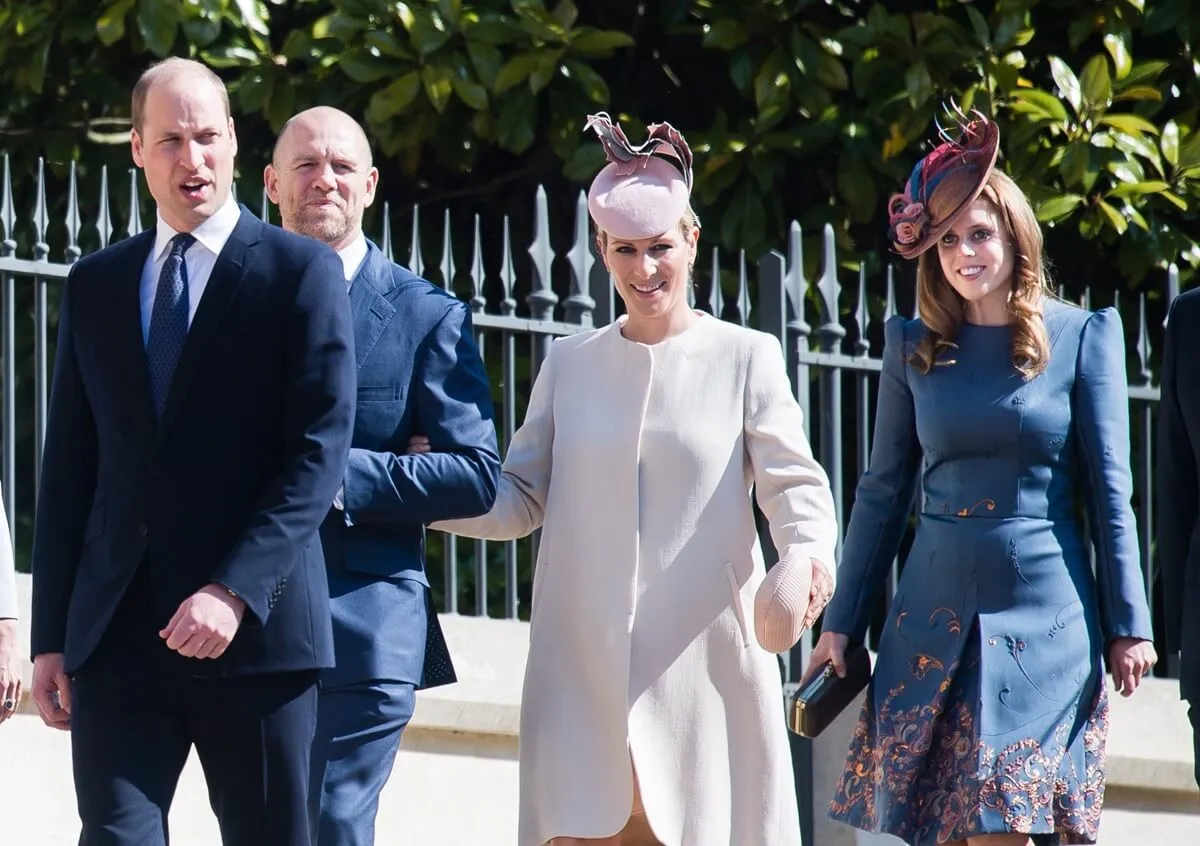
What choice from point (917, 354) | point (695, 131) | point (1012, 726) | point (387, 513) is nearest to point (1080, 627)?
point (1012, 726)

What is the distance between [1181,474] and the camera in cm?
482

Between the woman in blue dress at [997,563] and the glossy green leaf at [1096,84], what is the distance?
2.24 meters

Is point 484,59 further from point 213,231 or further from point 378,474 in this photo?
point 213,231

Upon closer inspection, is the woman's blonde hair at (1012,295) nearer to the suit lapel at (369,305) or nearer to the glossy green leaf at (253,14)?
the suit lapel at (369,305)

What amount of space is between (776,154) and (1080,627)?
2928 mm

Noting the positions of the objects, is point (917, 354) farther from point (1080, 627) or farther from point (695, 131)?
point (695, 131)

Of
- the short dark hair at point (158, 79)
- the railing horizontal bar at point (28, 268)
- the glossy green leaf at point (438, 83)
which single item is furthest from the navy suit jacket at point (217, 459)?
the glossy green leaf at point (438, 83)

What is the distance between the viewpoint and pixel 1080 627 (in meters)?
4.72

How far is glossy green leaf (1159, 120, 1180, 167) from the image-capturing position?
23.2 feet

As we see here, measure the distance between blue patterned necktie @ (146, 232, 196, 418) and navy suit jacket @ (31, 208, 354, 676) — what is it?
0.06ft

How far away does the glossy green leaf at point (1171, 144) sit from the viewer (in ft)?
23.2

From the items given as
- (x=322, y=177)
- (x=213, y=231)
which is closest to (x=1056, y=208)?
(x=322, y=177)

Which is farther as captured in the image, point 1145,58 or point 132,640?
point 1145,58

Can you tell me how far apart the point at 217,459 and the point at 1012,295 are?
185cm
